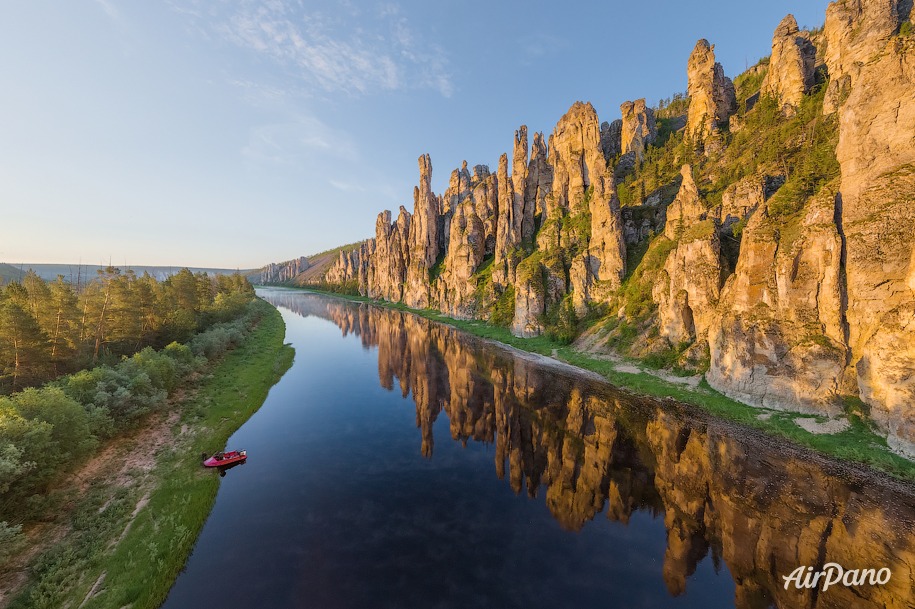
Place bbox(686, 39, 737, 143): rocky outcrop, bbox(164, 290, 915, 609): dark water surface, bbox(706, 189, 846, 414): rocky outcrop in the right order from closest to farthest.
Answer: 1. bbox(164, 290, 915, 609): dark water surface
2. bbox(706, 189, 846, 414): rocky outcrop
3. bbox(686, 39, 737, 143): rocky outcrop

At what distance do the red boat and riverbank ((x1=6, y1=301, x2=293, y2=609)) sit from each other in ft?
2.17

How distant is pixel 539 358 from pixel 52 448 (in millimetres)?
53768

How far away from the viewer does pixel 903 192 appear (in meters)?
27.5

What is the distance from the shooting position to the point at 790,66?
65562 mm

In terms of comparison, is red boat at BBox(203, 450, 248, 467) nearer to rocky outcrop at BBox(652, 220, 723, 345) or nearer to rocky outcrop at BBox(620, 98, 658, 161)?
rocky outcrop at BBox(652, 220, 723, 345)

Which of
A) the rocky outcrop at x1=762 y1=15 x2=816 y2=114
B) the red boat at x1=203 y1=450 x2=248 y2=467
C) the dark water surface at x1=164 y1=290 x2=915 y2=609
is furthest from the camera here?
the rocky outcrop at x1=762 y1=15 x2=816 y2=114

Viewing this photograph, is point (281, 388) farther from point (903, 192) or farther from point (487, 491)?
point (903, 192)

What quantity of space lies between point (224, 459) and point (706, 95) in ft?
375

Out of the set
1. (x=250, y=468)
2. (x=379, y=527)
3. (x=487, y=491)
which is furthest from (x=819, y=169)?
(x=250, y=468)

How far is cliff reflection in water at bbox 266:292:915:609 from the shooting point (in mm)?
17469

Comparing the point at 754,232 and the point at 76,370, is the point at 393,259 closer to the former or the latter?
the point at 76,370

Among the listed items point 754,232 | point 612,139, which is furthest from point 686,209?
point 612,139

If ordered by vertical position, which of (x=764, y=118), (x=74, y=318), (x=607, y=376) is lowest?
(x=607, y=376)
